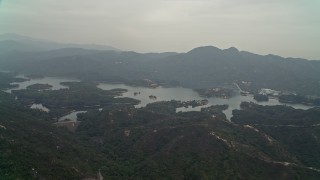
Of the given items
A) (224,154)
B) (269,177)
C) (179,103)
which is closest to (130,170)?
(224,154)

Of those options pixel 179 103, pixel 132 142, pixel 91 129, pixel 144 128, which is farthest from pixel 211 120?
pixel 179 103

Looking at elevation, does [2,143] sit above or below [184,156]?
above

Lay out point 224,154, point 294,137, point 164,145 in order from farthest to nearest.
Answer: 1. point 294,137
2. point 164,145
3. point 224,154

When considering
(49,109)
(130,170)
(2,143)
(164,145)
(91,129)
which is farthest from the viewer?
(49,109)

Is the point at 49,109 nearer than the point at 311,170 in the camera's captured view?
No

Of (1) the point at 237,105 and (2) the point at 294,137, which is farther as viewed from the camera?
(1) the point at 237,105

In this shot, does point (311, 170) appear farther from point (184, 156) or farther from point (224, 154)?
point (184, 156)

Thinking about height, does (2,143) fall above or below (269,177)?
above

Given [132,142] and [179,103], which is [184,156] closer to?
[132,142]

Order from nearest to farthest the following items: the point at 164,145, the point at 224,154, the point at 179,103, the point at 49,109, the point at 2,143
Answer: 1. the point at 2,143
2. the point at 224,154
3. the point at 164,145
4. the point at 49,109
5. the point at 179,103
